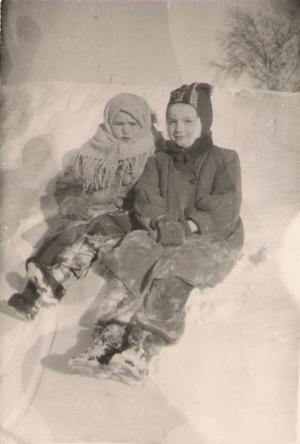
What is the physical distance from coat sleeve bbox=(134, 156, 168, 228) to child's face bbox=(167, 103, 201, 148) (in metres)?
0.07

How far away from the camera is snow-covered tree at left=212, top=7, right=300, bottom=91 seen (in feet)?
4.43

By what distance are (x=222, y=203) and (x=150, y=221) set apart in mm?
152

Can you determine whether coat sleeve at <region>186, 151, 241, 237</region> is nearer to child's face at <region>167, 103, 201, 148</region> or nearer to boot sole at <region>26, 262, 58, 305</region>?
child's face at <region>167, 103, 201, 148</region>

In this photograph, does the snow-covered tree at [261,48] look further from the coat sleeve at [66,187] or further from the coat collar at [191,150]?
the coat sleeve at [66,187]

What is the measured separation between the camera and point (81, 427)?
4.21 feet

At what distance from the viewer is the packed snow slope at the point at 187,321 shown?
1.28 m

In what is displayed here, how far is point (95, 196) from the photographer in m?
1.34

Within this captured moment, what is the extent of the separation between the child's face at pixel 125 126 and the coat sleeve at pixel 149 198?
0.22 ft

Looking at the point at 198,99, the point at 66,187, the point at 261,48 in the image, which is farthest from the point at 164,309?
the point at 261,48

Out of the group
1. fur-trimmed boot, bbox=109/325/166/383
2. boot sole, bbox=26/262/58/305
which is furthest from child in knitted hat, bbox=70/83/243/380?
boot sole, bbox=26/262/58/305

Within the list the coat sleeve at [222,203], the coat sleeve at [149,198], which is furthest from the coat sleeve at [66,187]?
the coat sleeve at [222,203]

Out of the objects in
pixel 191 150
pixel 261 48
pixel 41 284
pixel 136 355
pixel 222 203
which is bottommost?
pixel 136 355

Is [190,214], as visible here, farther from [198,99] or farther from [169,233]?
[198,99]

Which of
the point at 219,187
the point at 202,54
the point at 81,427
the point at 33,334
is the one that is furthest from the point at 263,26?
the point at 81,427
